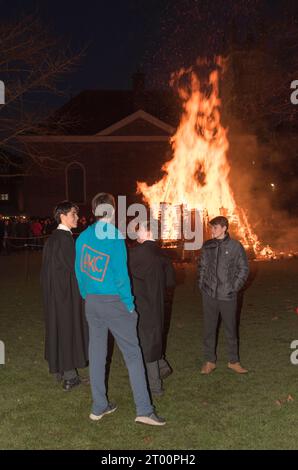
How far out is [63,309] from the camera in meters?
6.27

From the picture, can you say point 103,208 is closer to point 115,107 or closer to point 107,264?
point 107,264

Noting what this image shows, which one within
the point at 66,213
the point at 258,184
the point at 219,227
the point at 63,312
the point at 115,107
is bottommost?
the point at 63,312

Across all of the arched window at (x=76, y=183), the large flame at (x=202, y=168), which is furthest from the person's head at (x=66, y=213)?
the arched window at (x=76, y=183)

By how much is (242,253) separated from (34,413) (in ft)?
9.80

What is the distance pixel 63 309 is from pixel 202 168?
47.9 feet

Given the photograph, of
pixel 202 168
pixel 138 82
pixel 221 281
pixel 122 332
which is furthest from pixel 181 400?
pixel 138 82

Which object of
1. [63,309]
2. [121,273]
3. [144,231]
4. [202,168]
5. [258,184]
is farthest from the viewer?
[258,184]

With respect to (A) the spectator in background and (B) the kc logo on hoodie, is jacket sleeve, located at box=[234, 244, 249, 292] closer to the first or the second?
(A) the spectator in background

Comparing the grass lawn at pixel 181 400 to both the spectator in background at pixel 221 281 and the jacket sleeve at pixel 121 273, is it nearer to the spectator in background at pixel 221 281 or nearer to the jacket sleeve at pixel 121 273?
the spectator in background at pixel 221 281

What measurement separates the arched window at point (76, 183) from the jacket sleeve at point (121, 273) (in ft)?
110

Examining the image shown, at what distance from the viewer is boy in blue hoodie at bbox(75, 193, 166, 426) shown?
5027 mm

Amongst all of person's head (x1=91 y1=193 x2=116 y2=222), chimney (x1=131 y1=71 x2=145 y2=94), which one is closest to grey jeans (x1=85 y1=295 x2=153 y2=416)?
person's head (x1=91 y1=193 x2=116 y2=222)

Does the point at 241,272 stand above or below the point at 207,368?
above
